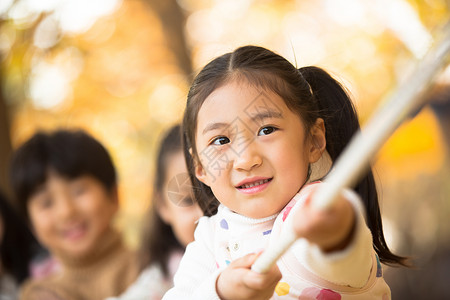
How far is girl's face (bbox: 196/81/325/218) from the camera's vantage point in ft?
2.77

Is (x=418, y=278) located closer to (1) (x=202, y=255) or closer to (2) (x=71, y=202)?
(2) (x=71, y=202)

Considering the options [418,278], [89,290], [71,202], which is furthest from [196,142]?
[418,278]

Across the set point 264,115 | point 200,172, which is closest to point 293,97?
point 264,115

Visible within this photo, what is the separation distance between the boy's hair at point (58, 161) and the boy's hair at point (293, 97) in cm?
91

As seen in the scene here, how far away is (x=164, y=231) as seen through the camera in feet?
6.14

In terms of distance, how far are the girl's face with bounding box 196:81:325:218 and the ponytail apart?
0.13m

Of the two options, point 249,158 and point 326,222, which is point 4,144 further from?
point 326,222

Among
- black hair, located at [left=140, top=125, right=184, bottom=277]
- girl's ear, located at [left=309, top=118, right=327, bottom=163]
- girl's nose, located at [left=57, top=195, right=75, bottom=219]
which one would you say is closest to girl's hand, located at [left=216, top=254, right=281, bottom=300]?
girl's ear, located at [left=309, top=118, right=327, bottom=163]

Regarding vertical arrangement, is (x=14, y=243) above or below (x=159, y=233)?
below

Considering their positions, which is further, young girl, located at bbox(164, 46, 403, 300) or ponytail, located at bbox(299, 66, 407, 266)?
ponytail, located at bbox(299, 66, 407, 266)

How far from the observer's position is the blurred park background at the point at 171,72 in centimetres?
352

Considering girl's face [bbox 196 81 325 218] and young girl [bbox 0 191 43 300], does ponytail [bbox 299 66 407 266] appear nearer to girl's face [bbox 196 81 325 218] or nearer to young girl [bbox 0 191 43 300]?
girl's face [bbox 196 81 325 218]

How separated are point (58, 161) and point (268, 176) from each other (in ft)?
3.96

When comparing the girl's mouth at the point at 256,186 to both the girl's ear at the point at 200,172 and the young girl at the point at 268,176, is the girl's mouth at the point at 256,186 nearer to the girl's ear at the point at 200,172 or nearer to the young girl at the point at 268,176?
the young girl at the point at 268,176
